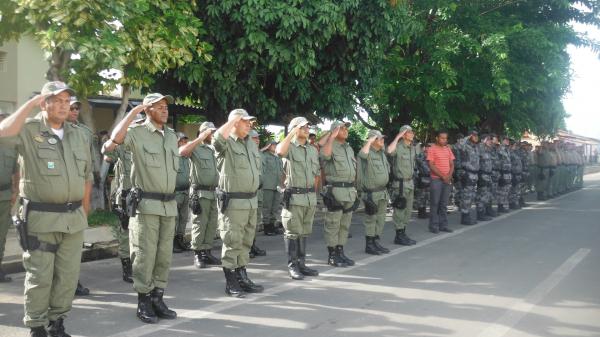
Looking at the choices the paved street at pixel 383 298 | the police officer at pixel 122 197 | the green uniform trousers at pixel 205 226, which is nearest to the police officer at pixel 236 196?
the paved street at pixel 383 298

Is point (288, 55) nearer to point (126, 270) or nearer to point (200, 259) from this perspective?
point (200, 259)

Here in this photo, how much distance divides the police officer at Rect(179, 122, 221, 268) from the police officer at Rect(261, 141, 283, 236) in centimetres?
267

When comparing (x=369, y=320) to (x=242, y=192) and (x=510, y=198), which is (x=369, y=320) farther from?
(x=510, y=198)

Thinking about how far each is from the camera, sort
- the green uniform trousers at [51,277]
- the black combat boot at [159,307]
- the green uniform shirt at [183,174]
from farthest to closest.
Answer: the green uniform shirt at [183,174]
the black combat boot at [159,307]
the green uniform trousers at [51,277]

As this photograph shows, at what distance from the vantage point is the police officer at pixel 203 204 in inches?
306

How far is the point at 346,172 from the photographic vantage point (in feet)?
25.5

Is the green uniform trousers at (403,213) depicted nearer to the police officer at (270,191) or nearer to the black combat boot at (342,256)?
the black combat boot at (342,256)

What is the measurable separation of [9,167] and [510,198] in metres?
12.5

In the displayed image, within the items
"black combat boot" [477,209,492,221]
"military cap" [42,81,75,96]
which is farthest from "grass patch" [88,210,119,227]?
"black combat boot" [477,209,492,221]

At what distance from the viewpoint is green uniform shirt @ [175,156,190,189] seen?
892 cm

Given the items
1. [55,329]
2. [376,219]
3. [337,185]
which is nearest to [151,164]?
[55,329]

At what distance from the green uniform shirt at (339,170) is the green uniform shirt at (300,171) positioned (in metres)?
0.56

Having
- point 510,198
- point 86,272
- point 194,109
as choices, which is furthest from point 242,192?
point 510,198

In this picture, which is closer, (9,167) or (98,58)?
(9,167)
